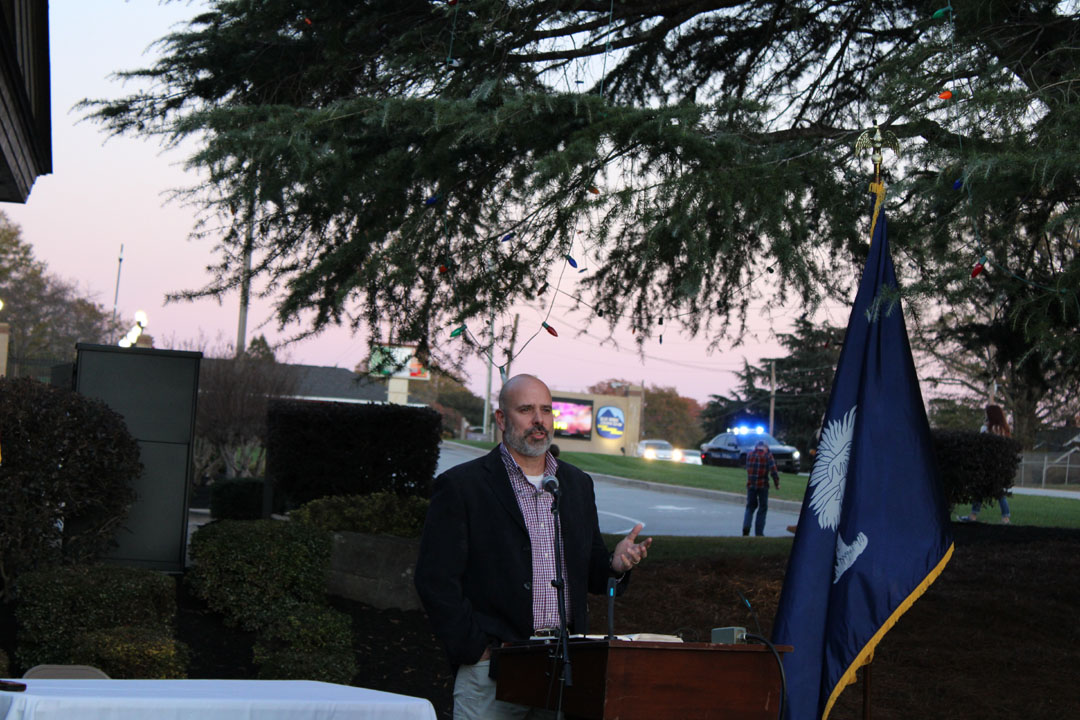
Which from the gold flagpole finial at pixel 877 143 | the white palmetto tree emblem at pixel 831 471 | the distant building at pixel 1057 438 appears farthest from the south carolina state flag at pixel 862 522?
the distant building at pixel 1057 438

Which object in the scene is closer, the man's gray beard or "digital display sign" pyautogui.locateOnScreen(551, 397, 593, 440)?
the man's gray beard

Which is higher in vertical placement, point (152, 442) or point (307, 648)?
point (152, 442)

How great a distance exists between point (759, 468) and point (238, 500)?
325 inches

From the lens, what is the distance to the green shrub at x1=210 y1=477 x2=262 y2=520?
16578 mm

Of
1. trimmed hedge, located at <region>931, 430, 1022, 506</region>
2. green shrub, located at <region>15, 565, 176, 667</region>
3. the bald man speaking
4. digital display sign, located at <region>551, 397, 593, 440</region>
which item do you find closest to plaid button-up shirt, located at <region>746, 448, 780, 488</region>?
trimmed hedge, located at <region>931, 430, 1022, 506</region>

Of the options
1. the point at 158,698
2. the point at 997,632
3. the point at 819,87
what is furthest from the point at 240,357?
the point at 158,698

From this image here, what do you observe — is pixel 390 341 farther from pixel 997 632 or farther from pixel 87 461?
pixel 997 632

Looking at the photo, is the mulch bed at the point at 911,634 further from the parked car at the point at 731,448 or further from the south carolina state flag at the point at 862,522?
the parked car at the point at 731,448

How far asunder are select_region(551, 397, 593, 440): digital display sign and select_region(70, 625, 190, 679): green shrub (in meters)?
66.2

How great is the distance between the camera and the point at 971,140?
6.37 meters

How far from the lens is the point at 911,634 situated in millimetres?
9266

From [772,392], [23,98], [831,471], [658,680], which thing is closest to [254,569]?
[23,98]

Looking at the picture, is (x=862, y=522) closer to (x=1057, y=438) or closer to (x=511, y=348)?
(x=511, y=348)

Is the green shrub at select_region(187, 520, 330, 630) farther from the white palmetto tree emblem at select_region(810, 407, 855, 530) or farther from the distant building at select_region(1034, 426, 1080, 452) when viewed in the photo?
the distant building at select_region(1034, 426, 1080, 452)
